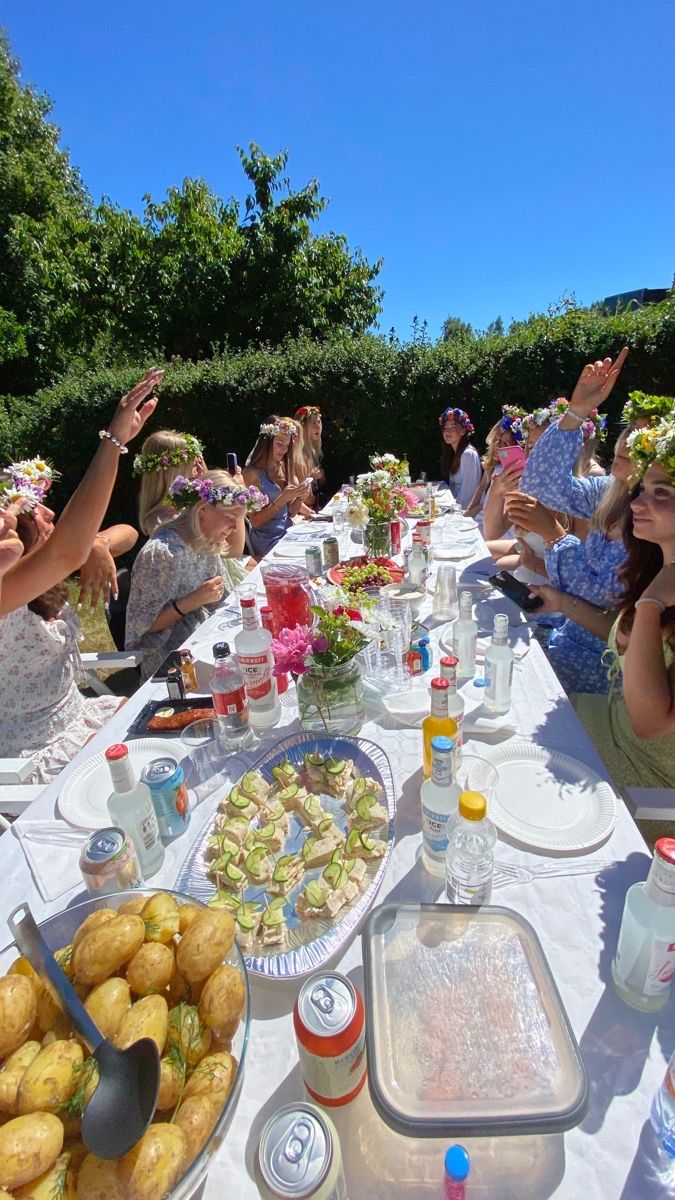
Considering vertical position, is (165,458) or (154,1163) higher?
(165,458)

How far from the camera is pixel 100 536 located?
2.95 metres

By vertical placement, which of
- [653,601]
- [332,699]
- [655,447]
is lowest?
[332,699]

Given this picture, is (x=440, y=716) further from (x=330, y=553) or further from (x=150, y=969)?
(x=330, y=553)

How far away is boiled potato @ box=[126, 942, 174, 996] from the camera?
772 millimetres

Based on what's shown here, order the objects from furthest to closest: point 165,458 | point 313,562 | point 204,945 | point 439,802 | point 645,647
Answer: point 313,562, point 165,458, point 645,647, point 439,802, point 204,945

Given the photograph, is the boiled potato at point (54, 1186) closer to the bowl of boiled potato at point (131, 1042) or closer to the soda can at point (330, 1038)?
the bowl of boiled potato at point (131, 1042)

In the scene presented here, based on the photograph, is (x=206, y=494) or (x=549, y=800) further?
(x=206, y=494)

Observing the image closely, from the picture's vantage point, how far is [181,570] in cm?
281

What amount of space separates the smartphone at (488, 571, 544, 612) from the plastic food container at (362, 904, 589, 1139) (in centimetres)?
191

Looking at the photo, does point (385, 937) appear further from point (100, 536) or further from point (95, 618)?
point (95, 618)

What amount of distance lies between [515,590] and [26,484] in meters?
2.45

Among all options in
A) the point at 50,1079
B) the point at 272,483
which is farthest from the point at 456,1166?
the point at 272,483

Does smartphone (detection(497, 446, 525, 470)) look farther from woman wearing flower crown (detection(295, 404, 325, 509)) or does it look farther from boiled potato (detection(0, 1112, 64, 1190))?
boiled potato (detection(0, 1112, 64, 1190))

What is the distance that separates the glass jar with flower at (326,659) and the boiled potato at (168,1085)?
91 centimetres
